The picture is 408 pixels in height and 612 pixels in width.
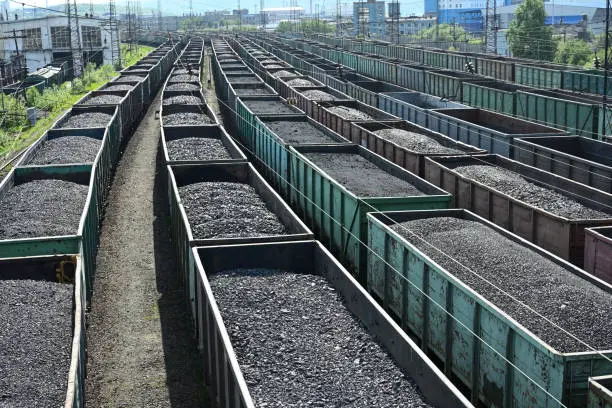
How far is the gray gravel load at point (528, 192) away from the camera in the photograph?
14898mm

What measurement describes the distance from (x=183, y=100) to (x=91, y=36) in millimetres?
60640

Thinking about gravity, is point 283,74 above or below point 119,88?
above

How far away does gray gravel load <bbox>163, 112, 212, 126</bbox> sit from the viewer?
29.4m

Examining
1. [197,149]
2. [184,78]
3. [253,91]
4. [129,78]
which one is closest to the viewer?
[197,149]

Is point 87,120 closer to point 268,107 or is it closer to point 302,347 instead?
point 268,107

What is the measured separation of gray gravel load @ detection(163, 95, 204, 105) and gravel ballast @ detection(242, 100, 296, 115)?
2454mm

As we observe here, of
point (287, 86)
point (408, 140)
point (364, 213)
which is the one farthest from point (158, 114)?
point (364, 213)

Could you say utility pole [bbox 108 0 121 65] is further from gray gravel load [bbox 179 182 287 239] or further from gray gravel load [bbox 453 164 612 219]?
gray gravel load [bbox 453 164 612 219]

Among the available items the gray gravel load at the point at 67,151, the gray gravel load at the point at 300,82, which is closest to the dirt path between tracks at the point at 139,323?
the gray gravel load at the point at 67,151

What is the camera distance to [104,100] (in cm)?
3481

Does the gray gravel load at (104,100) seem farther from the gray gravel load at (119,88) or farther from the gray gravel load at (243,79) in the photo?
the gray gravel load at (243,79)

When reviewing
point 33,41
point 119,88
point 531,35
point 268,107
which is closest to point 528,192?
point 268,107

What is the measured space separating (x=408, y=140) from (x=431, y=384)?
15010 millimetres

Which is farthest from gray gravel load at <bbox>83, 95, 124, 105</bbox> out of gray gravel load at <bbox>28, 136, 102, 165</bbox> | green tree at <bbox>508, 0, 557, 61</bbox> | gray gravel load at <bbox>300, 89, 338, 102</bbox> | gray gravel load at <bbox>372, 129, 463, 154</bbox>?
green tree at <bbox>508, 0, 557, 61</bbox>
